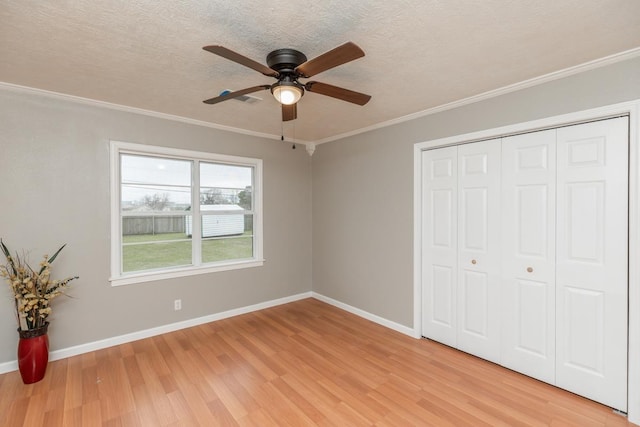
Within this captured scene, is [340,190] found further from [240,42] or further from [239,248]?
[240,42]

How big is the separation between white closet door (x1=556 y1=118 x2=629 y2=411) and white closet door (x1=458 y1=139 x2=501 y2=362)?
0.48 m

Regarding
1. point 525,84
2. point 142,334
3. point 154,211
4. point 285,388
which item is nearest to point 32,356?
point 142,334

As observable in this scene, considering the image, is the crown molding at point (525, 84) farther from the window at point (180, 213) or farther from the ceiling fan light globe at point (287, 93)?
the window at point (180, 213)

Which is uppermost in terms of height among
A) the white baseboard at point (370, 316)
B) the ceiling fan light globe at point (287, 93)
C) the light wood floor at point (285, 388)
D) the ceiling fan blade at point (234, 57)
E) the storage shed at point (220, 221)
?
the ceiling fan blade at point (234, 57)

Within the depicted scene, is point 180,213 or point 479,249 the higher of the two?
point 180,213

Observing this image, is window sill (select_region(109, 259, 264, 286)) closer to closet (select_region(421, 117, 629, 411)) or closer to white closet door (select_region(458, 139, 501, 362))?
closet (select_region(421, 117, 629, 411))

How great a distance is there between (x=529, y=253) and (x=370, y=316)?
2.04 m

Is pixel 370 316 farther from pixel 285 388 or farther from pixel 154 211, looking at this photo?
pixel 154 211

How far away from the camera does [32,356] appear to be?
Result: 2.47 metres

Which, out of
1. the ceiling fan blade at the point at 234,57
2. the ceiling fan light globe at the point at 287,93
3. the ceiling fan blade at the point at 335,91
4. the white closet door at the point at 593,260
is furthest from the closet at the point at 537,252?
the ceiling fan blade at the point at 234,57

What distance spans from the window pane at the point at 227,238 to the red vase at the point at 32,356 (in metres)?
1.68

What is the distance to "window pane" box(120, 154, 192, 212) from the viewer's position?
3333mm

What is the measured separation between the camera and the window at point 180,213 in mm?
3295

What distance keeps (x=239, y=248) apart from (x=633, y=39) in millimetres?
4259
